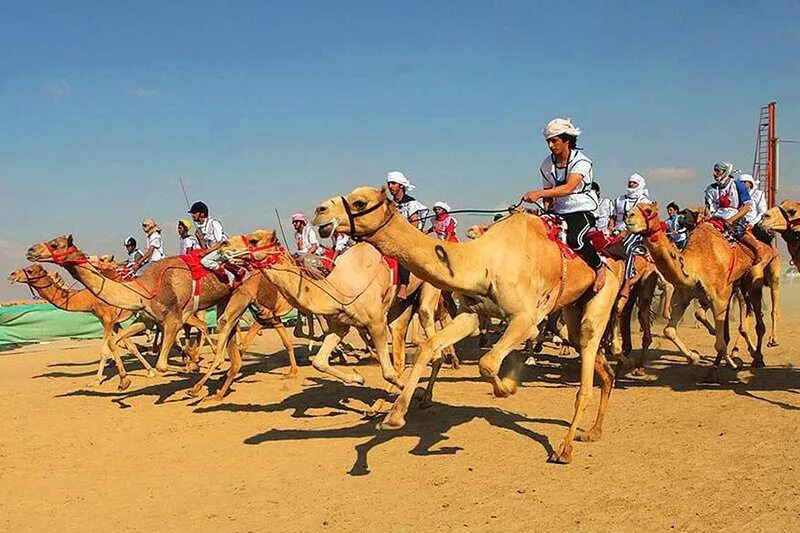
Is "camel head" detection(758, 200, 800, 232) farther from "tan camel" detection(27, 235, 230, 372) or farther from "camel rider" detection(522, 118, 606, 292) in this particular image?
"tan camel" detection(27, 235, 230, 372)

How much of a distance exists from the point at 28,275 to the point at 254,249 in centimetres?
764

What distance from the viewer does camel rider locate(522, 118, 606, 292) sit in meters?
7.42

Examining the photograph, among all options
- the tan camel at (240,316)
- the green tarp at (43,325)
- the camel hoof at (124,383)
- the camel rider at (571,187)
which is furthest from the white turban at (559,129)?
the green tarp at (43,325)

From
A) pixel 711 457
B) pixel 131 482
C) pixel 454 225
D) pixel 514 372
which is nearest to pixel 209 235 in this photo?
pixel 454 225

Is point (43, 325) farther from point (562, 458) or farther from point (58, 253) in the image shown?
point (562, 458)

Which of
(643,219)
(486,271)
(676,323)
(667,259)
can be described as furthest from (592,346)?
(676,323)

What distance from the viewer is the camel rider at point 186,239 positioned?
14961 millimetres

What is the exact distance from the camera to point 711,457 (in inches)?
276

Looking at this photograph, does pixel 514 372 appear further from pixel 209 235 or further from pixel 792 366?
pixel 209 235

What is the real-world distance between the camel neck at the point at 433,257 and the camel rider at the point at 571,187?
115 cm

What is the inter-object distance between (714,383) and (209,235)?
29.1 feet

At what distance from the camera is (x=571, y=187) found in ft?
24.1

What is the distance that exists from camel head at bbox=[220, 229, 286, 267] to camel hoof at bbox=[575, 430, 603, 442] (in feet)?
13.4

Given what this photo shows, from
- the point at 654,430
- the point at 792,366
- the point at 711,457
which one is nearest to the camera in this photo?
the point at 711,457
